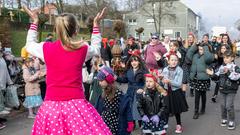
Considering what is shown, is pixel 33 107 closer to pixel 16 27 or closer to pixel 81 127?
pixel 81 127

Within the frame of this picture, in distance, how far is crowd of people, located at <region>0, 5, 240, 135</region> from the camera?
12.7 feet

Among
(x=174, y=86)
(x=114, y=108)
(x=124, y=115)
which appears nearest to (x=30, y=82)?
(x=174, y=86)

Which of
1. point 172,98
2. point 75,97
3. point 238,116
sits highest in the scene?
point 75,97

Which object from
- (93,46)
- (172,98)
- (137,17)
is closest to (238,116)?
(172,98)

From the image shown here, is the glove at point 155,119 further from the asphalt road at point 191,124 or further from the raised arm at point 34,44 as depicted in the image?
the raised arm at point 34,44

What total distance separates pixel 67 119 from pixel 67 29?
0.85 meters

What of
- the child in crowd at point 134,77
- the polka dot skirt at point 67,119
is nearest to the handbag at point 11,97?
the child in crowd at point 134,77

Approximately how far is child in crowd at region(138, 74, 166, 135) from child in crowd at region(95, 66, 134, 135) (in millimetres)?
935

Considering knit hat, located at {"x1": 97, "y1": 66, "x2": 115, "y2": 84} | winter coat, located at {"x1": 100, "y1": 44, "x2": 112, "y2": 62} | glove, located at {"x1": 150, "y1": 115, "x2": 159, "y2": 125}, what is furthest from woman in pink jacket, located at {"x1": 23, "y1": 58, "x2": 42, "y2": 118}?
winter coat, located at {"x1": 100, "y1": 44, "x2": 112, "y2": 62}

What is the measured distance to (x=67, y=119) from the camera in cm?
386

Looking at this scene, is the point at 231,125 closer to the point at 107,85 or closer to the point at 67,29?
the point at 107,85

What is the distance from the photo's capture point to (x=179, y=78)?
783 centimetres

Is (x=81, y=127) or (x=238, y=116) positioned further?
(x=238, y=116)

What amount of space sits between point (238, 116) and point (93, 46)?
253 inches
